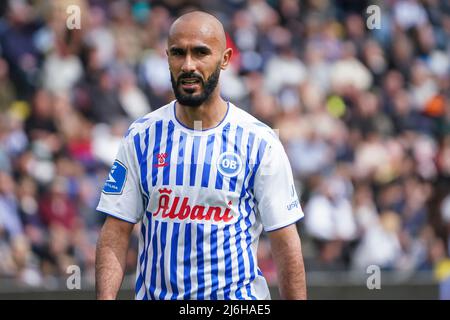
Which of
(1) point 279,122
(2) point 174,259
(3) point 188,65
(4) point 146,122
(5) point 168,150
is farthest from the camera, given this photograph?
(1) point 279,122

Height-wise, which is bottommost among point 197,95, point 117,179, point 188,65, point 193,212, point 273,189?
point 193,212

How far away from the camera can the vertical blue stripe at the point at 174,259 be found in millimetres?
6199

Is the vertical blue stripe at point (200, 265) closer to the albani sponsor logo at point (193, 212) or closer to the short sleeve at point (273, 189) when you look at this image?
the albani sponsor logo at point (193, 212)

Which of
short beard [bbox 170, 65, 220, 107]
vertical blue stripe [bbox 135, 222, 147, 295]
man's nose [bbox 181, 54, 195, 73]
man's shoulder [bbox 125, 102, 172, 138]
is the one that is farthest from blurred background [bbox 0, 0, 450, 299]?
man's nose [bbox 181, 54, 195, 73]

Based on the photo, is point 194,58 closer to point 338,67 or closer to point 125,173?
point 125,173

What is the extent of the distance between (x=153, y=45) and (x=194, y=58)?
9382 mm

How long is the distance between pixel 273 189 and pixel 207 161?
38 centimetres

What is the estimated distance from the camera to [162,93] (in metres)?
14.7

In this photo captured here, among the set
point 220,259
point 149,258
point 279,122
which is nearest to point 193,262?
point 220,259

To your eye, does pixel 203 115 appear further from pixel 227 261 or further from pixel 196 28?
pixel 227 261

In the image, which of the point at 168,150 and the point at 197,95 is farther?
the point at 168,150

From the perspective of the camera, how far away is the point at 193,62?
20.1 feet

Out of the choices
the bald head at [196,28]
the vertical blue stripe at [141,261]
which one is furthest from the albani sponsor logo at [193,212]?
the bald head at [196,28]

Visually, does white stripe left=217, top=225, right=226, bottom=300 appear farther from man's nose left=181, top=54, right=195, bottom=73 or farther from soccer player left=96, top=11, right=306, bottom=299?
man's nose left=181, top=54, right=195, bottom=73
